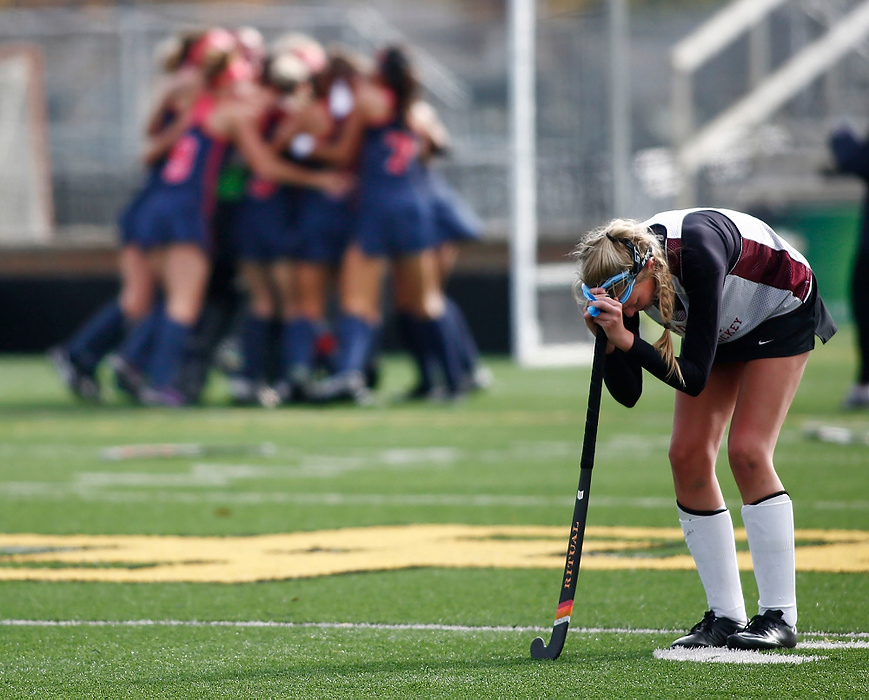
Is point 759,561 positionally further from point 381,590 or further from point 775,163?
point 775,163

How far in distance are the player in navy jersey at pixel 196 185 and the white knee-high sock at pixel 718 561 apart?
8991 mm

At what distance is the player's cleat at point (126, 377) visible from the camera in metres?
13.4

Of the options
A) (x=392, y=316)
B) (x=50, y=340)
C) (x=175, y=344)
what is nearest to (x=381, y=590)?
(x=175, y=344)

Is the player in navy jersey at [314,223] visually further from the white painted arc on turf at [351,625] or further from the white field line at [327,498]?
the white painted arc on turf at [351,625]

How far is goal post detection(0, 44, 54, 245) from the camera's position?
826 inches

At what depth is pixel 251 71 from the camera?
1365 cm

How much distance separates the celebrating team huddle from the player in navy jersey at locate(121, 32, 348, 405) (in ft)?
0.04

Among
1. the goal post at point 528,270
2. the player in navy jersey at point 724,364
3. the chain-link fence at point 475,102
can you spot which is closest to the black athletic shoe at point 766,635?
the player in navy jersey at point 724,364

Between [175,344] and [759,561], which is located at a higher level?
[759,561]

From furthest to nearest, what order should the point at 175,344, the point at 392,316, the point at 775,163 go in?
the point at 775,163 → the point at 392,316 → the point at 175,344

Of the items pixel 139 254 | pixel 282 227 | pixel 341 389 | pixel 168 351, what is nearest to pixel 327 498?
pixel 341 389

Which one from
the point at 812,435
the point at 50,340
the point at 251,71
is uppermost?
the point at 251,71

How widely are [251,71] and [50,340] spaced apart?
7.84 metres

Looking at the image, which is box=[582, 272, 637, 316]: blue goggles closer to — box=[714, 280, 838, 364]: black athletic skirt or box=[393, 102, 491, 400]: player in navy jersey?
box=[714, 280, 838, 364]: black athletic skirt
